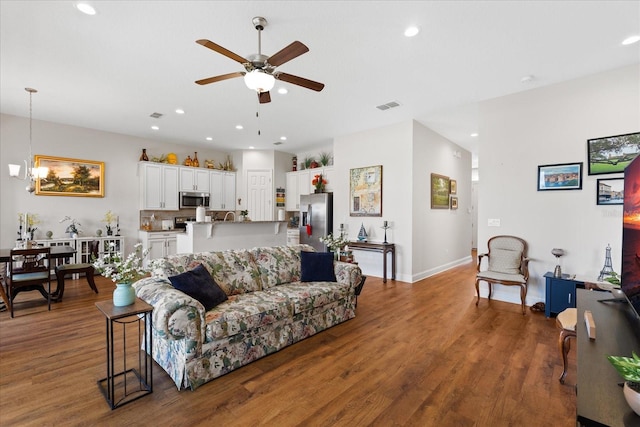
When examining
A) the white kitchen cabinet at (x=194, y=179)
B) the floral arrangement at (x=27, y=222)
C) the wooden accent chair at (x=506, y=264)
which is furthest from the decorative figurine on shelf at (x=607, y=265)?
the floral arrangement at (x=27, y=222)

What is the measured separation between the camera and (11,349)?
9.05ft

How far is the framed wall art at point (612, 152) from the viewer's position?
11.3 ft

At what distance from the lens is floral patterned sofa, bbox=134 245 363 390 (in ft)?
7.02

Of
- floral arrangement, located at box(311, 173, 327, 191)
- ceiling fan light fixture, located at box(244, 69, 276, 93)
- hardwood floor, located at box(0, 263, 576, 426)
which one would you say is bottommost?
hardwood floor, located at box(0, 263, 576, 426)

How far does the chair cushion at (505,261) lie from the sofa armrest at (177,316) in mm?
3956

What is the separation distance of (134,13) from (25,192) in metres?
4.94

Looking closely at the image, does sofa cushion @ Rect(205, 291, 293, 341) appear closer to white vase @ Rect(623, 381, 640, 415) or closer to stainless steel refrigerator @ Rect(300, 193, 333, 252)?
white vase @ Rect(623, 381, 640, 415)

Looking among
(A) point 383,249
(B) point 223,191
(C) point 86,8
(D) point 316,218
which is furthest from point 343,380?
(B) point 223,191

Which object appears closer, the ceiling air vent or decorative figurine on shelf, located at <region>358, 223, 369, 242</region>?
the ceiling air vent

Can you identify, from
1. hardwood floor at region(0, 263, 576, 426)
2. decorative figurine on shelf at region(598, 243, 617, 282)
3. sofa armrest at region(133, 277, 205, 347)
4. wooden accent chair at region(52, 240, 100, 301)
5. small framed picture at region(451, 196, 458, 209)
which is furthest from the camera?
small framed picture at region(451, 196, 458, 209)

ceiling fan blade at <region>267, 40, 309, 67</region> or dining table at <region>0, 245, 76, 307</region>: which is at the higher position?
ceiling fan blade at <region>267, 40, 309, 67</region>

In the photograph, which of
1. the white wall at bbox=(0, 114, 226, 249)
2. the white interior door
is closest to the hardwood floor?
the white wall at bbox=(0, 114, 226, 249)

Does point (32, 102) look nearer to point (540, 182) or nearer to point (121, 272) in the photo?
point (121, 272)

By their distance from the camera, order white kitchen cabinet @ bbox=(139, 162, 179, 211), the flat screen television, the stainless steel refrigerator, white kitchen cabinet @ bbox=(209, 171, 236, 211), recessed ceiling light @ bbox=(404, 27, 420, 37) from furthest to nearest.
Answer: white kitchen cabinet @ bbox=(209, 171, 236, 211), the stainless steel refrigerator, white kitchen cabinet @ bbox=(139, 162, 179, 211), recessed ceiling light @ bbox=(404, 27, 420, 37), the flat screen television
